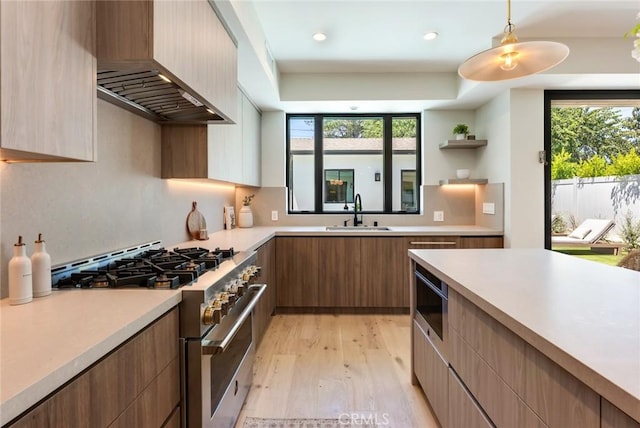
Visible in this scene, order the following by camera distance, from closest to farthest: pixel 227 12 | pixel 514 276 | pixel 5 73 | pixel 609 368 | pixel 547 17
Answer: pixel 609 368 < pixel 5 73 < pixel 514 276 < pixel 227 12 < pixel 547 17

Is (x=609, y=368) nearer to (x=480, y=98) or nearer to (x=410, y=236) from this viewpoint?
(x=410, y=236)

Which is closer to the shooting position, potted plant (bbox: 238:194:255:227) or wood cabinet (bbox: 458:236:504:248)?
wood cabinet (bbox: 458:236:504:248)

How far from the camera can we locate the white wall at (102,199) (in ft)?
3.94

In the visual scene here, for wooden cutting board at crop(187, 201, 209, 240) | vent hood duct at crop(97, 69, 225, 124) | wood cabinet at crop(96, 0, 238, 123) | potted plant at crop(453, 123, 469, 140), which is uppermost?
potted plant at crop(453, 123, 469, 140)

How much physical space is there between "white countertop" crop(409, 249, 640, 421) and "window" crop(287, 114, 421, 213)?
2.40m

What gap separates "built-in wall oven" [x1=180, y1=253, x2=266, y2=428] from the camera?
1.24 meters

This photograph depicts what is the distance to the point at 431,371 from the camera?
1.80m

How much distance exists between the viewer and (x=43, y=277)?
1146mm

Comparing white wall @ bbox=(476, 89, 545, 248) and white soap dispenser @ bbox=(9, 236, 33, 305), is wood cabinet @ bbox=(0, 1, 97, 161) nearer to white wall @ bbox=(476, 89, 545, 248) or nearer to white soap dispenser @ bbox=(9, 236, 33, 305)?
white soap dispenser @ bbox=(9, 236, 33, 305)

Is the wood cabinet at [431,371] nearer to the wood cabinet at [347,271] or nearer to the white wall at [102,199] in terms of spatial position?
the wood cabinet at [347,271]

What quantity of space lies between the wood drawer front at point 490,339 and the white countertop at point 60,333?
3.45 feet

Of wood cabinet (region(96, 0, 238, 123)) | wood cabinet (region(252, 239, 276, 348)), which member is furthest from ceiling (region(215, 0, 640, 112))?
wood cabinet (region(252, 239, 276, 348))

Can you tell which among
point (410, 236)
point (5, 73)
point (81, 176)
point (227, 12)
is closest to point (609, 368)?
point (5, 73)

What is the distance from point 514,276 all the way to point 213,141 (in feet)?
6.44
